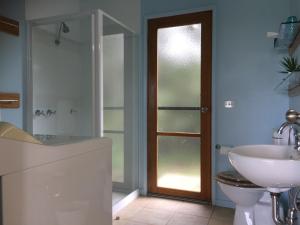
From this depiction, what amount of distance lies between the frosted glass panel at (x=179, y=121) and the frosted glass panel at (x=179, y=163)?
0.35ft

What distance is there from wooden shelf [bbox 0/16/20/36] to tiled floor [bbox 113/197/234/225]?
204cm

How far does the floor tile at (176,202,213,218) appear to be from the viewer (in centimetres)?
234

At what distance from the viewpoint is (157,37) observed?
2.76m

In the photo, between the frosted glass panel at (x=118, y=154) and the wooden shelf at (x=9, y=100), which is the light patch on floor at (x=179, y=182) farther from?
the wooden shelf at (x=9, y=100)

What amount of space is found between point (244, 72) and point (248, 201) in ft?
4.11

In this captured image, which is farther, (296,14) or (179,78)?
(179,78)

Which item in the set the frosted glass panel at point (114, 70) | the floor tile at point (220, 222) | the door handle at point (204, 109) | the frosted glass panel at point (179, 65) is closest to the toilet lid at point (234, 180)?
the floor tile at point (220, 222)

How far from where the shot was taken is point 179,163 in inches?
107

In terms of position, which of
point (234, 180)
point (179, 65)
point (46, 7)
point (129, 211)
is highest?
point (46, 7)

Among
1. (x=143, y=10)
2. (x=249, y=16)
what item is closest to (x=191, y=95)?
(x=249, y=16)

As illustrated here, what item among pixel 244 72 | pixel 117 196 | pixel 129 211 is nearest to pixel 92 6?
pixel 244 72

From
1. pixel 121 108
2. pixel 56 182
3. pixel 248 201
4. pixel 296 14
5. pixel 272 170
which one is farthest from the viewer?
pixel 121 108

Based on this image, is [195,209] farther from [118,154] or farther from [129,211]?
[118,154]

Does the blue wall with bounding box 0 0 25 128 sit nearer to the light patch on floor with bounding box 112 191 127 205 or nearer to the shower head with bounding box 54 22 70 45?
the shower head with bounding box 54 22 70 45
